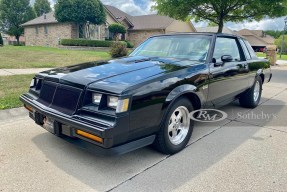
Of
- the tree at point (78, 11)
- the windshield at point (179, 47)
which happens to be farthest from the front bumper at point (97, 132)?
the tree at point (78, 11)

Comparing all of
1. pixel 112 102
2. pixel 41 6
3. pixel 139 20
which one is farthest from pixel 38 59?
pixel 41 6

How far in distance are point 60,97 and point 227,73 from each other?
2.76 meters

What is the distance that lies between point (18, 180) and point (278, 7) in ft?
51.5

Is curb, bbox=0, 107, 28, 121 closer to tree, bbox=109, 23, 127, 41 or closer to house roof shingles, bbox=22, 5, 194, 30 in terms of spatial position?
tree, bbox=109, 23, 127, 41

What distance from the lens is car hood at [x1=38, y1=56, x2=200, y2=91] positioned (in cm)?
284

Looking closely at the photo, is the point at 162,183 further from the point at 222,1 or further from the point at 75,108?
the point at 222,1

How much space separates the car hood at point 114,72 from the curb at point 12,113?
165cm

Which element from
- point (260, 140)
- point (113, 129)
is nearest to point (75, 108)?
point (113, 129)

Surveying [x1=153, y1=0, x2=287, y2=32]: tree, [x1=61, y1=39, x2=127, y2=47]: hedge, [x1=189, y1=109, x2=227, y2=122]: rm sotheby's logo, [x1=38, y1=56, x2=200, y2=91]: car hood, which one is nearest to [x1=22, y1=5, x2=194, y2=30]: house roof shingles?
[x1=61, y1=39, x2=127, y2=47]: hedge

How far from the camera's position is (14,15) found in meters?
42.8

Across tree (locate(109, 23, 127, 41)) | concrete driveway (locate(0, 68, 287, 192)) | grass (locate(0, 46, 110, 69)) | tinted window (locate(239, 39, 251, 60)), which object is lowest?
concrete driveway (locate(0, 68, 287, 192))

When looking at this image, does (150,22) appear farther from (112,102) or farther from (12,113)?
(112,102)

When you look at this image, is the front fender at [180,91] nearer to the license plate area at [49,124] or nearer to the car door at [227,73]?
the car door at [227,73]

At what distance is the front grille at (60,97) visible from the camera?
2.76 metres
